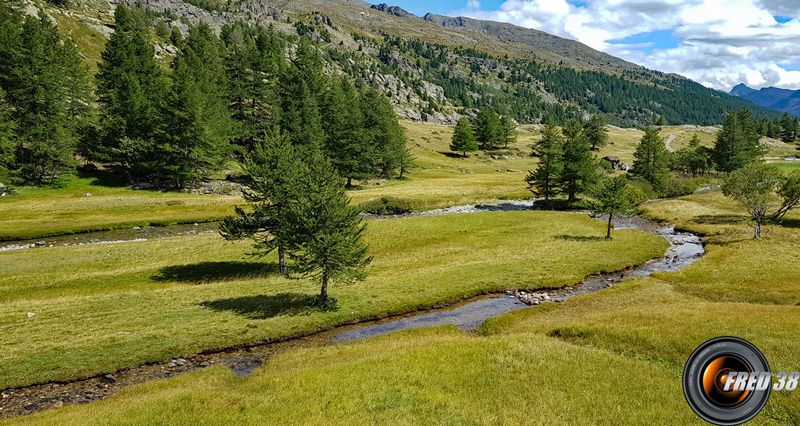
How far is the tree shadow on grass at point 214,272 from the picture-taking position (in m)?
36.5

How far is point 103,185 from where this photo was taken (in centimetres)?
7044

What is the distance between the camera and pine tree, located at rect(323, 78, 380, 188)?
89.1 metres

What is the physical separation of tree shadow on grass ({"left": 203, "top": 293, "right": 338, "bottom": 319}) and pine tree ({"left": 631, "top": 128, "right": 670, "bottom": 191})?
8696 cm

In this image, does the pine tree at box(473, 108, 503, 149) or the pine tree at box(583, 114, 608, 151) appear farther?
the pine tree at box(583, 114, 608, 151)

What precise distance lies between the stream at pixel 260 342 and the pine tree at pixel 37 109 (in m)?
29.6

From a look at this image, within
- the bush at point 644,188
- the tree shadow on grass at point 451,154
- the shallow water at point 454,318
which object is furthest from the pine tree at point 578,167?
the tree shadow on grass at point 451,154

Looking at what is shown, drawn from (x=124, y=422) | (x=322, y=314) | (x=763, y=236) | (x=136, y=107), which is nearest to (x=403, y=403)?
(x=124, y=422)

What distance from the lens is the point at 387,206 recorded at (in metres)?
69.1

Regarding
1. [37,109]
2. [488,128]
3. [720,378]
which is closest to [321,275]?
[720,378]

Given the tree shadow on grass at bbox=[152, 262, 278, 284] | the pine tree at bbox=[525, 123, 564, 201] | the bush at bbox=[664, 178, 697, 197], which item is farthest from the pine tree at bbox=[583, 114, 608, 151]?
the tree shadow on grass at bbox=[152, 262, 278, 284]

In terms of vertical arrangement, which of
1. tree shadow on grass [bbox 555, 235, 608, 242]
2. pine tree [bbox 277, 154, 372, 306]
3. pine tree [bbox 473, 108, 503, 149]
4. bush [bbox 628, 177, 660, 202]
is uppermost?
pine tree [bbox 473, 108, 503, 149]

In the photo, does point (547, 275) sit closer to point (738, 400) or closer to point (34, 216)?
point (738, 400)

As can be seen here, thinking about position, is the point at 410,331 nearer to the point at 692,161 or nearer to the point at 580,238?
the point at 580,238

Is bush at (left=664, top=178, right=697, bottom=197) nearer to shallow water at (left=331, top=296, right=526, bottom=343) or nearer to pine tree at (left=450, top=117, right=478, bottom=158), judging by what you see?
pine tree at (left=450, top=117, right=478, bottom=158)
